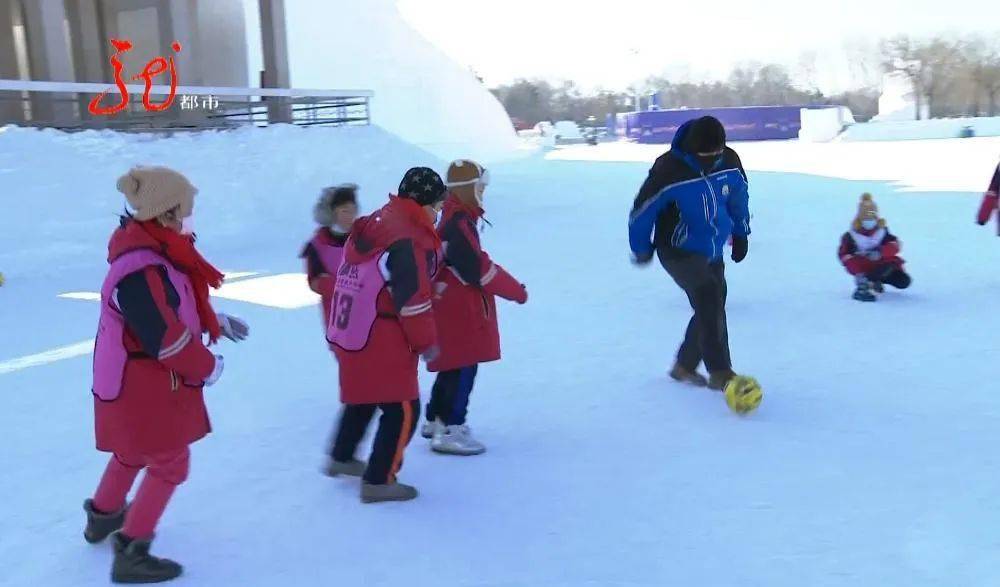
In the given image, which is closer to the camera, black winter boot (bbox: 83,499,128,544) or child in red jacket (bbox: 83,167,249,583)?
child in red jacket (bbox: 83,167,249,583)

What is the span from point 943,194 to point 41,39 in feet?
50.6

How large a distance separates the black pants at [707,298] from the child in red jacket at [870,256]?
283cm

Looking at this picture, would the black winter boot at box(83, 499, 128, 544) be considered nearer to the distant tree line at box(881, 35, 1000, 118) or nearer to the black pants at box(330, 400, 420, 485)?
the black pants at box(330, 400, 420, 485)

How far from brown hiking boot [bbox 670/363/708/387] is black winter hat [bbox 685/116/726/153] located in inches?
49.6

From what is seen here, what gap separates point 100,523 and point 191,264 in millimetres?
1060

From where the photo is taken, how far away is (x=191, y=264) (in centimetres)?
281

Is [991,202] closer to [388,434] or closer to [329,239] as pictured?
[329,239]

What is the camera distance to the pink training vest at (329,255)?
13.7 feet

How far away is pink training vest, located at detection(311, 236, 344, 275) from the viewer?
4184mm

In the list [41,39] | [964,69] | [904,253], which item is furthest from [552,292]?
[964,69]

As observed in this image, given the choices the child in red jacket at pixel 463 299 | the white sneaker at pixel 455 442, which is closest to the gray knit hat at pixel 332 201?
the child in red jacket at pixel 463 299

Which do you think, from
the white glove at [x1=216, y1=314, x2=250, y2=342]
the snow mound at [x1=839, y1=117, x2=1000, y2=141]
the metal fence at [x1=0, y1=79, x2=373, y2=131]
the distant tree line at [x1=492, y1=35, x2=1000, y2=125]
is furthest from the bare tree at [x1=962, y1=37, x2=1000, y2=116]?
the white glove at [x1=216, y1=314, x2=250, y2=342]

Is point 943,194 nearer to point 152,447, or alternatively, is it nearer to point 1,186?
point 1,186

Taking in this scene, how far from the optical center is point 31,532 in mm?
3369
